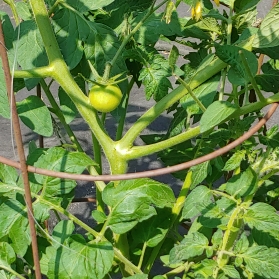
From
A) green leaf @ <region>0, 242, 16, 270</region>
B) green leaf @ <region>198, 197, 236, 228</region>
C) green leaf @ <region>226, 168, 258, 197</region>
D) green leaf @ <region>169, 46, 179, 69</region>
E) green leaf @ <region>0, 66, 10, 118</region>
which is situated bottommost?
green leaf @ <region>0, 242, 16, 270</region>

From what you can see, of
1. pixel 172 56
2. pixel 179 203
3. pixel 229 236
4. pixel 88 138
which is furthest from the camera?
pixel 88 138

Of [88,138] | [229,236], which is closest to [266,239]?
[229,236]

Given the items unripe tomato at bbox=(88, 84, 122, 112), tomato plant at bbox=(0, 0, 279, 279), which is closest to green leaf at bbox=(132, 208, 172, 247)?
tomato plant at bbox=(0, 0, 279, 279)

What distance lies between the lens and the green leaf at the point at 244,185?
3.04ft

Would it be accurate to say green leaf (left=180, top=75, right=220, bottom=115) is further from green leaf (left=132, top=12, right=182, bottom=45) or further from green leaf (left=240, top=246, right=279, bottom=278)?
green leaf (left=240, top=246, right=279, bottom=278)

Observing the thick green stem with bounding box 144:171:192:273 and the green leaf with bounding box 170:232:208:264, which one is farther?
the thick green stem with bounding box 144:171:192:273

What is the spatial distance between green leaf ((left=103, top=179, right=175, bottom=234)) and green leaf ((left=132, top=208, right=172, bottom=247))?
0.14 metres

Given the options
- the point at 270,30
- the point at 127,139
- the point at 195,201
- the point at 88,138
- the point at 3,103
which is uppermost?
the point at 270,30

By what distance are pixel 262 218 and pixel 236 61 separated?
0.31m

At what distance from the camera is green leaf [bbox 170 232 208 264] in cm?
88

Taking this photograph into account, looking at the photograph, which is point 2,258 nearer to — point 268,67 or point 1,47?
point 1,47

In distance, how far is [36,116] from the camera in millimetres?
923

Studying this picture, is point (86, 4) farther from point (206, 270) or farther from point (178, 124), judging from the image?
point (206, 270)

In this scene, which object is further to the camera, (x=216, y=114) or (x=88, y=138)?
(x=88, y=138)
